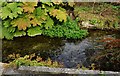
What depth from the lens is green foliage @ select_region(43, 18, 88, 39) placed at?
25.5ft

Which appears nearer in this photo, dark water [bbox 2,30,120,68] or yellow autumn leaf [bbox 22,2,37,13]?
dark water [bbox 2,30,120,68]

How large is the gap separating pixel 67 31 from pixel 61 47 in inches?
23.4

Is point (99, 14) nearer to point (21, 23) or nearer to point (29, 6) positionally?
point (29, 6)

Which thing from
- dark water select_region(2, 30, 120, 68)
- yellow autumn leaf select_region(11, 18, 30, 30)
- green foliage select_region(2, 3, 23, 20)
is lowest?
dark water select_region(2, 30, 120, 68)

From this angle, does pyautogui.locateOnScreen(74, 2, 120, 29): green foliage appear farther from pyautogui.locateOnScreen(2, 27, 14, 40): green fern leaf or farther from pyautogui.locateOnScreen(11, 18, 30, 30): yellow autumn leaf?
pyautogui.locateOnScreen(2, 27, 14, 40): green fern leaf

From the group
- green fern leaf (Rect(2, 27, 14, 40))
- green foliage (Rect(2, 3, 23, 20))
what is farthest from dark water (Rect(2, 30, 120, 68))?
green foliage (Rect(2, 3, 23, 20))

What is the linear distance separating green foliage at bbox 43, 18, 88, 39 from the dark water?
0.42 feet

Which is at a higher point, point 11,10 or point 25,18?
point 11,10

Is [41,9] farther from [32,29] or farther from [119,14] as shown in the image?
[119,14]

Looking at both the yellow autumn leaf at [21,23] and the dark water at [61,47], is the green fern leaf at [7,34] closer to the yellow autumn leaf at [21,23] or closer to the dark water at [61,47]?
the dark water at [61,47]

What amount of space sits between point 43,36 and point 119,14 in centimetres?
233

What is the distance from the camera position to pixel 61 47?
744cm

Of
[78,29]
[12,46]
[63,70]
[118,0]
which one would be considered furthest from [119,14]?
[63,70]

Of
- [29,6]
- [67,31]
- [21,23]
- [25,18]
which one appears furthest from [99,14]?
[21,23]
